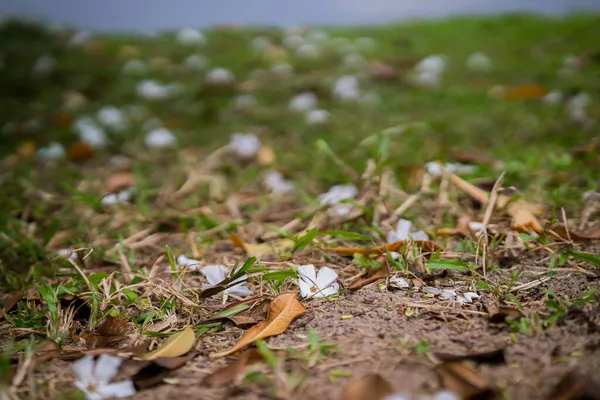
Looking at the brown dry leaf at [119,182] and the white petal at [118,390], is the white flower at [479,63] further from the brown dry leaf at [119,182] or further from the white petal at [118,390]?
the white petal at [118,390]

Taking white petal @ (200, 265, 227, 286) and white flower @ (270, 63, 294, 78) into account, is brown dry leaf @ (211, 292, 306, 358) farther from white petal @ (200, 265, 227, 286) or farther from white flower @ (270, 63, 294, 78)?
white flower @ (270, 63, 294, 78)

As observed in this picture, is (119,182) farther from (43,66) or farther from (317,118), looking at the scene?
(43,66)

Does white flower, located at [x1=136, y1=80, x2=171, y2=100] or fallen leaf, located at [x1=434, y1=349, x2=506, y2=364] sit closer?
fallen leaf, located at [x1=434, y1=349, x2=506, y2=364]

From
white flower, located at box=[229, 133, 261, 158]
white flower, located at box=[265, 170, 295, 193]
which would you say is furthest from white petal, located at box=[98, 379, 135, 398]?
white flower, located at box=[229, 133, 261, 158]

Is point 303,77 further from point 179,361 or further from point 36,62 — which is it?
point 179,361

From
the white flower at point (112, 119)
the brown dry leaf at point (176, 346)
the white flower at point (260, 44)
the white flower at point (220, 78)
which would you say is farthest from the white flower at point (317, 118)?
the brown dry leaf at point (176, 346)
